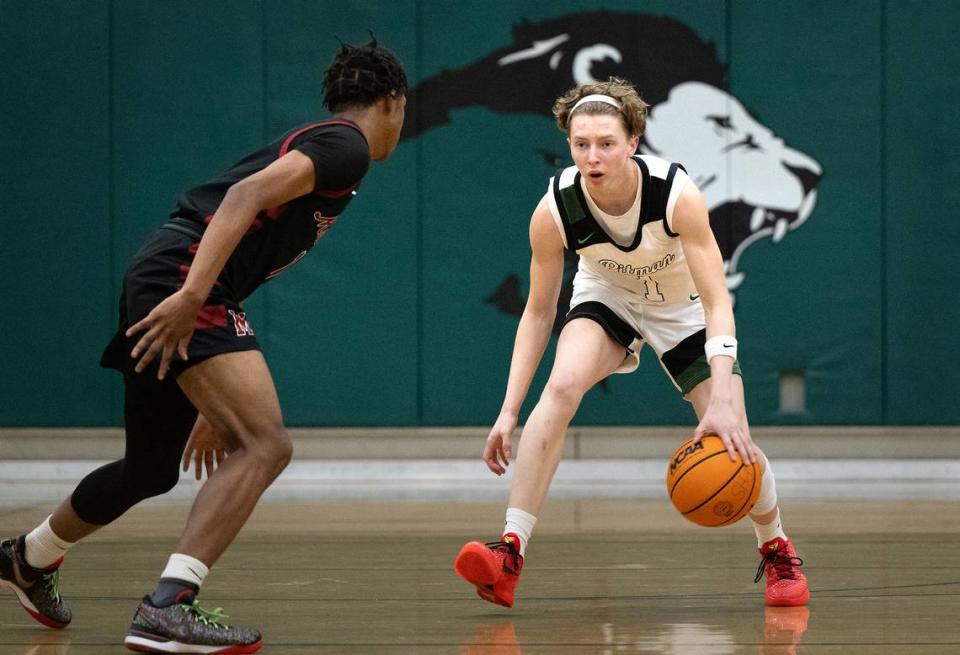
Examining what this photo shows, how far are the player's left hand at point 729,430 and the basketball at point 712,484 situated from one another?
26 millimetres

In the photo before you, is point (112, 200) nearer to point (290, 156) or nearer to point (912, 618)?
point (290, 156)

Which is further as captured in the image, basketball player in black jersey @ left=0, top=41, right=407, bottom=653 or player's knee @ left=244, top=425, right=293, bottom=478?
player's knee @ left=244, top=425, right=293, bottom=478

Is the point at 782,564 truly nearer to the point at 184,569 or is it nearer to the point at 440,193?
the point at 184,569

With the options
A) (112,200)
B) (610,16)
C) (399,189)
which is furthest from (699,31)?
(112,200)

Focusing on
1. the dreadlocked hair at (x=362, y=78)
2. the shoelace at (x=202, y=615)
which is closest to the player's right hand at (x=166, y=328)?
the shoelace at (x=202, y=615)

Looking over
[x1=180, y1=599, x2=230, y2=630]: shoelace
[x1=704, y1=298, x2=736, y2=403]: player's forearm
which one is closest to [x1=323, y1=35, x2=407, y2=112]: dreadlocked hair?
[x1=704, y1=298, x2=736, y2=403]: player's forearm

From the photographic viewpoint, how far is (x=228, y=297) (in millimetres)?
3393

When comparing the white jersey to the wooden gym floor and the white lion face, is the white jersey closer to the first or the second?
the wooden gym floor

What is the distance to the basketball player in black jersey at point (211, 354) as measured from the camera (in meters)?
3.17

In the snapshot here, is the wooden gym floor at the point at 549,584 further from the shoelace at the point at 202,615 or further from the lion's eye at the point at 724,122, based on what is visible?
the lion's eye at the point at 724,122

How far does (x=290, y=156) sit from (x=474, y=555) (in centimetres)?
122

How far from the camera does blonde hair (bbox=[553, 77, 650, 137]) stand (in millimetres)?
3934

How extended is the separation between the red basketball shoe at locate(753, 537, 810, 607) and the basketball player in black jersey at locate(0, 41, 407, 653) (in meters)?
1.60

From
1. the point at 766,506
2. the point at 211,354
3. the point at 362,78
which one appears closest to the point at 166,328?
the point at 211,354
